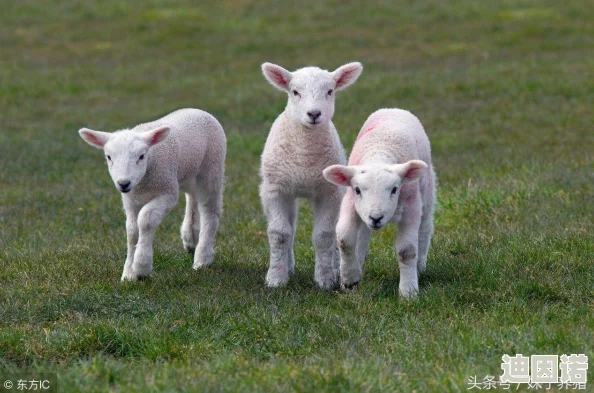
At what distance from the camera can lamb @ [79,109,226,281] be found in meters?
7.60

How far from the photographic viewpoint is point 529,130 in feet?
50.8

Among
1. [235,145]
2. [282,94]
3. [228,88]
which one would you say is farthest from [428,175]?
[228,88]

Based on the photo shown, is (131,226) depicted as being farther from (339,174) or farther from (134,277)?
(339,174)

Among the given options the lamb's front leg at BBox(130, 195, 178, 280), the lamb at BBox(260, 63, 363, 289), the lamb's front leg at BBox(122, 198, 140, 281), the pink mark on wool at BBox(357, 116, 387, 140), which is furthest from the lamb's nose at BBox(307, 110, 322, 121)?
the lamb's front leg at BBox(122, 198, 140, 281)

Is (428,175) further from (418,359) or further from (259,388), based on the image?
(259,388)

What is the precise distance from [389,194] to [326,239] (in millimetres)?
1151

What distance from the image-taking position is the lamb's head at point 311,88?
24.8 ft

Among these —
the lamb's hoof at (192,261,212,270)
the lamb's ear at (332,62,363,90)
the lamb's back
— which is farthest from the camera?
the lamb's hoof at (192,261,212,270)

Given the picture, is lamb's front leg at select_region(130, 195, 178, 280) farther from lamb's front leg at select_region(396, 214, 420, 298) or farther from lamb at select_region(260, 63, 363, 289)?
lamb's front leg at select_region(396, 214, 420, 298)

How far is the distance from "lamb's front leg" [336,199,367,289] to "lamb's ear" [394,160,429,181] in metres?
0.50

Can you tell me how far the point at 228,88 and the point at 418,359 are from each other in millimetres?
15747

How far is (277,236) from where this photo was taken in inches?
308

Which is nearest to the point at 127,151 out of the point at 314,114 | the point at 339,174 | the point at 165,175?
the point at 165,175

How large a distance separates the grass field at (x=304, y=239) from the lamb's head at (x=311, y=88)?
136 cm
